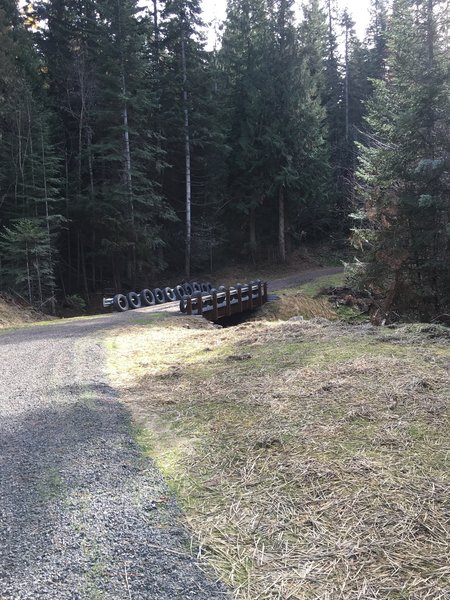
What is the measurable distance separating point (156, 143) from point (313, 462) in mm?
25231

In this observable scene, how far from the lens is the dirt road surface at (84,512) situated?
6.17ft

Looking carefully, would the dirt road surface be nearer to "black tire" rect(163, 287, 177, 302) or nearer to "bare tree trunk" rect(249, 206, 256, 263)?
"black tire" rect(163, 287, 177, 302)

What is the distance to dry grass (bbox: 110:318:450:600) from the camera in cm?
191

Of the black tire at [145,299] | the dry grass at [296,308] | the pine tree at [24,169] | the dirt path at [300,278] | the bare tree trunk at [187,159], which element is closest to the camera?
the black tire at [145,299]

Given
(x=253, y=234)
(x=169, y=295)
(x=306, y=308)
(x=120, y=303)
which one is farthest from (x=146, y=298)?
(x=253, y=234)

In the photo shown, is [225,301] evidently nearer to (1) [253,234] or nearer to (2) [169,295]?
(2) [169,295]

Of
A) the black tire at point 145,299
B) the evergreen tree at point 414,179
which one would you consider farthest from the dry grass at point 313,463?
the black tire at point 145,299

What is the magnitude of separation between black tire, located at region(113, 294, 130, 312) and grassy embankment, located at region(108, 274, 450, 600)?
10128mm

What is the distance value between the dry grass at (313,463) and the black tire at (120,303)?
33.5 ft

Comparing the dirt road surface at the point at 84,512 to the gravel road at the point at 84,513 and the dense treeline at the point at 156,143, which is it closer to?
the gravel road at the point at 84,513

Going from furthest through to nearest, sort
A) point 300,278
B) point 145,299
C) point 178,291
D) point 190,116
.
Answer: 1. point 190,116
2. point 300,278
3. point 178,291
4. point 145,299

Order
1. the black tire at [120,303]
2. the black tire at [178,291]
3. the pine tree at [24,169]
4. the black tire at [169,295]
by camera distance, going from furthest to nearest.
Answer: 1. the black tire at [178,291]
2. the black tire at [169,295]
3. the pine tree at [24,169]
4. the black tire at [120,303]

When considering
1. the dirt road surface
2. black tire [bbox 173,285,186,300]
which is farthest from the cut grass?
the dirt road surface

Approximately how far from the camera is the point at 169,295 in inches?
719
